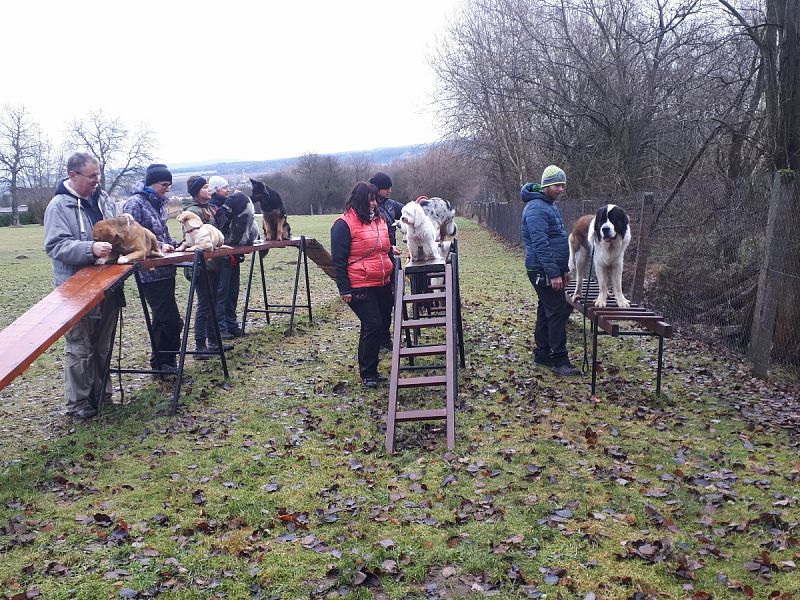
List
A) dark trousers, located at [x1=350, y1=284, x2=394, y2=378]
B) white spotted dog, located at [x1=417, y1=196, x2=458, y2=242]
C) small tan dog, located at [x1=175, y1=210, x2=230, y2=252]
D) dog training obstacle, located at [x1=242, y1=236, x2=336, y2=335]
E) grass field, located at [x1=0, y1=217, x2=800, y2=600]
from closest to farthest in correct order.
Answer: grass field, located at [x1=0, y1=217, x2=800, y2=600] < dark trousers, located at [x1=350, y1=284, x2=394, y2=378] < small tan dog, located at [x1=175, y1=210, x2=230, y2=252] < white spotted dog, located at [x1=417, y1=196, x2=458, y2=242] < dog training obstacle, located at [x1=242, y1=236, x2=336, y2=335]

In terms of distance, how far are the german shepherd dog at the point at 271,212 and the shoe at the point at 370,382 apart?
13.7ft

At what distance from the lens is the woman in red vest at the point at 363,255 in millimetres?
6734

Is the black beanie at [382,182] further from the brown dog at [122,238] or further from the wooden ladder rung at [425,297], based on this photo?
the brown dog at [122,238]

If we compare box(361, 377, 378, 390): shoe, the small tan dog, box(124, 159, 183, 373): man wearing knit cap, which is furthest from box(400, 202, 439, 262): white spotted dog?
box(124, 159, 183, 373): man wearing knit cap

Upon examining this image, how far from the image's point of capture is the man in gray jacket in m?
5.84

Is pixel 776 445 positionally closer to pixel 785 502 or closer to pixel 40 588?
pixel 785 502

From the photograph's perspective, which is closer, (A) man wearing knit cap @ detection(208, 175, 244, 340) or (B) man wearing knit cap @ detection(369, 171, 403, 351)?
(B) man wearing knit cap @ detection(369, 171, 403, 351)

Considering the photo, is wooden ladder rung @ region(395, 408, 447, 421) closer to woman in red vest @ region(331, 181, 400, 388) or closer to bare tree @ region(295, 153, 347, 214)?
woman in red vest @ region(331, 181, 400, 388)

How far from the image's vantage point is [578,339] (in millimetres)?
9148

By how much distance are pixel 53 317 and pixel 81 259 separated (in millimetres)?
1008

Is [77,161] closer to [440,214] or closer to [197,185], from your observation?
[197,185]

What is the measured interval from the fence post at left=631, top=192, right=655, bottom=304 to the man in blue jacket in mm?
3800

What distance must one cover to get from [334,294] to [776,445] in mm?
10630

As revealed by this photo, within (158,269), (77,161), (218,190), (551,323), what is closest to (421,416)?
(551,323)
